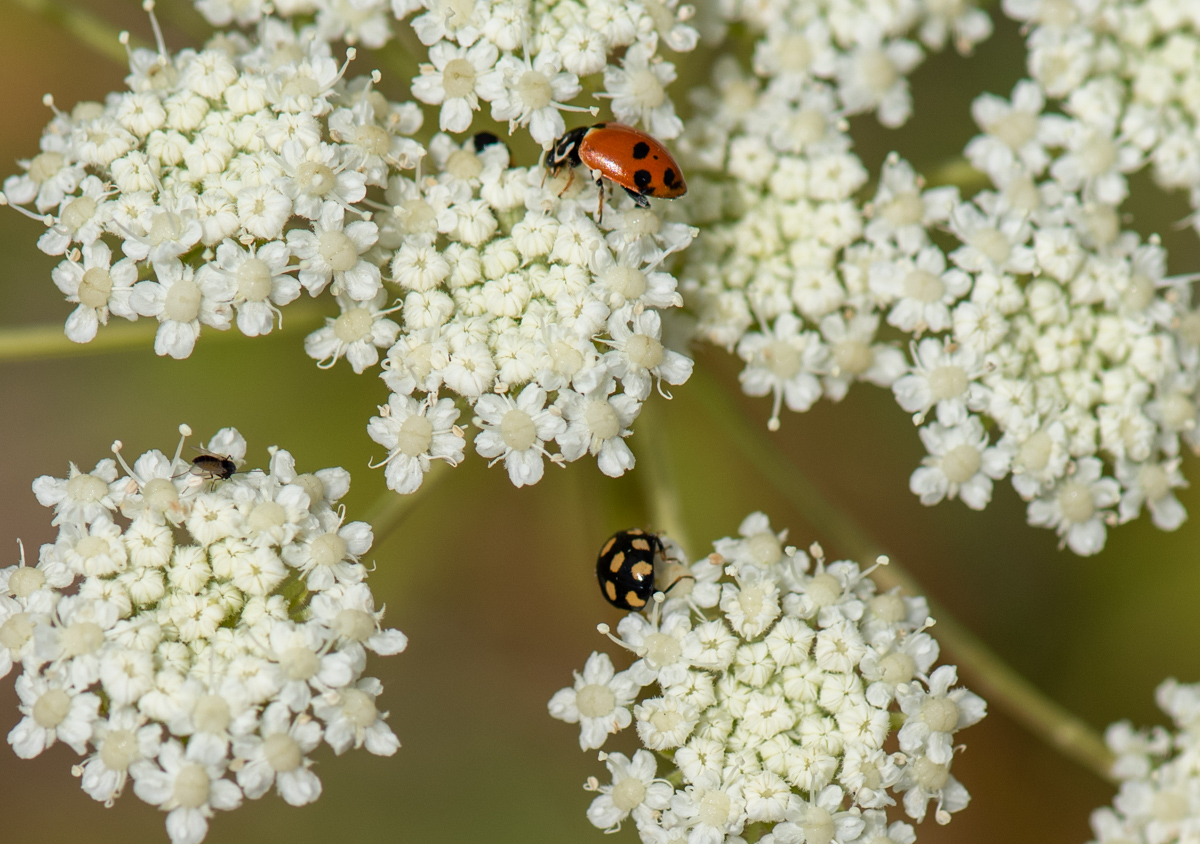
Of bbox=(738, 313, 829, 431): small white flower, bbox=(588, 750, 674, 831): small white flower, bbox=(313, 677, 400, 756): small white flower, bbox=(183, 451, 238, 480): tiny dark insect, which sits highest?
bbox=(738, 313, 829, 431): small white flower

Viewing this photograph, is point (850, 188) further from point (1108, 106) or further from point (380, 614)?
point (380, 614)

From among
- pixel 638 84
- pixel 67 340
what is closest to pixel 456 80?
pixel 638 84

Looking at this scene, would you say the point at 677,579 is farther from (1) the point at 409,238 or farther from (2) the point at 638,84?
(2) the point at 638,84

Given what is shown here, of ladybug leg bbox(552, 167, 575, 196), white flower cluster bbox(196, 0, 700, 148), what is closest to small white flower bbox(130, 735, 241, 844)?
ladybug leg bbox(552, 167, 575, 196)

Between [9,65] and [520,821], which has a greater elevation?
[9,65]

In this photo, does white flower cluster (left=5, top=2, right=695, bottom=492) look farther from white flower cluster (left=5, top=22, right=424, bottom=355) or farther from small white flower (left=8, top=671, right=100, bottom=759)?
small white flower (left=8, top=671, right=100, bottom=759)

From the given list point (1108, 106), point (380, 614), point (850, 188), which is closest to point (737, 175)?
point (850, 188)
